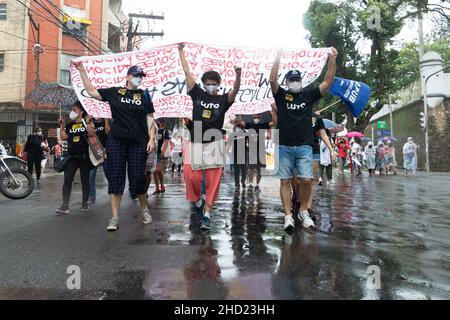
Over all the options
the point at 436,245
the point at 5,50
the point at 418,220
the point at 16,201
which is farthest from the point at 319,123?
the point at 5,50

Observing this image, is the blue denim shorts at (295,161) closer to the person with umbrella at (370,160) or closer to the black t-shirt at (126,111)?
the black t-shirt at (126,111)

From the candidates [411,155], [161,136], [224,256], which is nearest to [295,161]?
[224,256]

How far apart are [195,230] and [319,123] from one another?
2687 mm

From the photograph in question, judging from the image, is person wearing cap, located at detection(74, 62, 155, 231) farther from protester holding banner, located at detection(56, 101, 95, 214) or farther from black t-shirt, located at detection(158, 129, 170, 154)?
black t-shirt, located at detection(158, 129, 170, 154)

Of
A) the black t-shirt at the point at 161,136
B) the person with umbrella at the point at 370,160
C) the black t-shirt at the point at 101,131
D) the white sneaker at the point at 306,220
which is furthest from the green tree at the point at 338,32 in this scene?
the white sneaker at the point at 306,220

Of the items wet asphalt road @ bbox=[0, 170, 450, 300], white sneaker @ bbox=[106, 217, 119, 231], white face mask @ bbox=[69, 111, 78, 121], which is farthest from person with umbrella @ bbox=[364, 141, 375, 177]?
white sneaker @ bbox=[106, 217, 119, 231]

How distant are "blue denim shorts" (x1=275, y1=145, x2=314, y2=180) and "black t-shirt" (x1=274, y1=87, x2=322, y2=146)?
8 centimetres

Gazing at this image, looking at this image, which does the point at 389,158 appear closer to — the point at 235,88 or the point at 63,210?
the point at 235,88

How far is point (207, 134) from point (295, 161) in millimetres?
1169

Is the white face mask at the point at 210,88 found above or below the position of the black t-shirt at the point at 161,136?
above

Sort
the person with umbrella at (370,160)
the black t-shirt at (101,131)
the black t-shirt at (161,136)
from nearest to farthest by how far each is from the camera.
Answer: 1. the black t-shirt at (101,131)
2. the black t-shirt at (161,136)
3. the person with umbrella at (370,160)

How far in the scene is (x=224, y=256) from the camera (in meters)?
3.44

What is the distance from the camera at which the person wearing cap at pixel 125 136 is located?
4.57 meters

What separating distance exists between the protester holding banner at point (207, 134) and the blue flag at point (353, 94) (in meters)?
2.50
